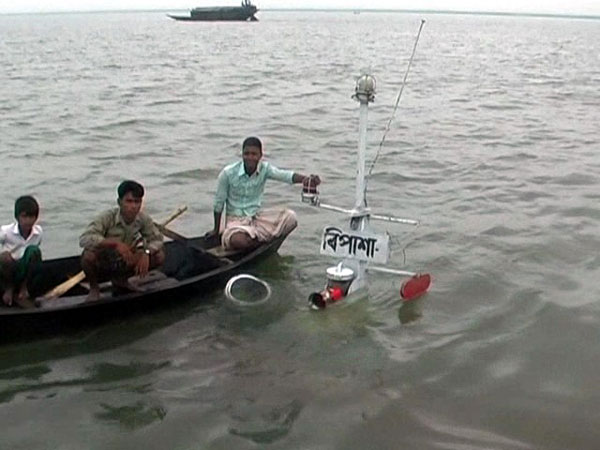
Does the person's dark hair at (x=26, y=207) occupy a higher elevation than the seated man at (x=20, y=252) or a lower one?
higher

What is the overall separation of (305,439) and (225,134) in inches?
525

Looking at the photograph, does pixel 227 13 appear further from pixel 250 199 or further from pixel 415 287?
pixel 415 287

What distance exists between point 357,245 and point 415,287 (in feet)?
4.04

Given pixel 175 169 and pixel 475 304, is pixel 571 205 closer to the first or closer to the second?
pixel 475 304

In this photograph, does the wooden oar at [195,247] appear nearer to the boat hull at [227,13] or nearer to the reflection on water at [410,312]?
the reflection on water at [410,312]

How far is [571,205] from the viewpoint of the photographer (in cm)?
1199

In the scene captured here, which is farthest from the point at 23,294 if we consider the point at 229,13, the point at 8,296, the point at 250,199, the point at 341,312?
the point at 229,13

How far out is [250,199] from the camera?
8.66m

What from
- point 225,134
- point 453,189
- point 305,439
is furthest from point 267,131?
point 305,439

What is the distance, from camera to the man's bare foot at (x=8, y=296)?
266 inches

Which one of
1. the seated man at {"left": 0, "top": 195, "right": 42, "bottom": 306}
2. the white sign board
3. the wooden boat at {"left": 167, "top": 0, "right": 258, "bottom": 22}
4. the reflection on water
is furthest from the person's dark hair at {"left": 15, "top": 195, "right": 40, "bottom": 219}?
the wooden boat at {"left": 167, "top": 0, "right": 258, "bottom": 22}

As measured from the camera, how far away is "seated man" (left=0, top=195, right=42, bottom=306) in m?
6.73

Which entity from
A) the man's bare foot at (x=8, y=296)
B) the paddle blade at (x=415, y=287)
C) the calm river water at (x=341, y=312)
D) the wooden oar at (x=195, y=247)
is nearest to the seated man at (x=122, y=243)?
the wooden oar at (x=195, y=247)

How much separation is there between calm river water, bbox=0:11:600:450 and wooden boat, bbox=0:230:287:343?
0.18 meters
